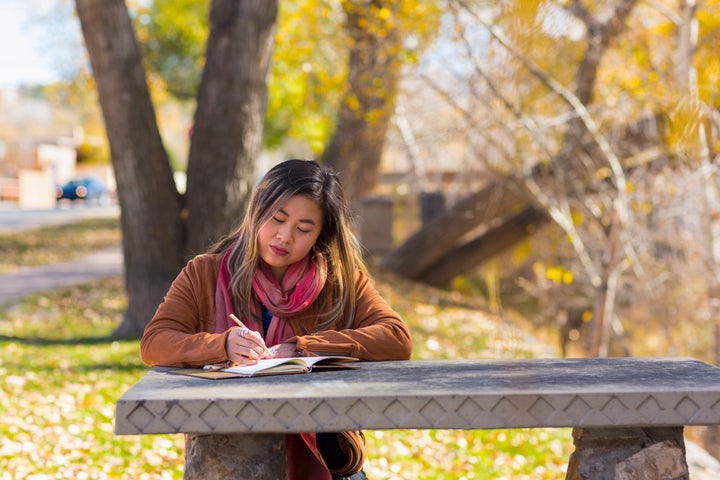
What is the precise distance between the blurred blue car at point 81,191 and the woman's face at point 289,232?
30899 millimetres

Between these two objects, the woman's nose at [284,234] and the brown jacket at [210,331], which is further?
the woman's nose at [284,234]

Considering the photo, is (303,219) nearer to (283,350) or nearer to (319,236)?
(319,236)

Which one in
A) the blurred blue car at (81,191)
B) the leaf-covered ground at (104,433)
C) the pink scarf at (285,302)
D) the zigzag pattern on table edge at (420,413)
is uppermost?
the blurred blue car at (81,191)

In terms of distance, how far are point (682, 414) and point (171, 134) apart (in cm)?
5900

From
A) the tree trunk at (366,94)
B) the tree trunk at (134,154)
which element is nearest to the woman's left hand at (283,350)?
the tree trunk at (134,154)

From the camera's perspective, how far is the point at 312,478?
9.87 feet

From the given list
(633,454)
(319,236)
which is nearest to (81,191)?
(319,236)

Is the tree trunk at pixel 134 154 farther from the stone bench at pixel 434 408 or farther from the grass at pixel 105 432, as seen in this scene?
the stone bench at pixel 434 408

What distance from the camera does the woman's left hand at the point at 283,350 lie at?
300 centimetres

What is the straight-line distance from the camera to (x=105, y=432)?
229 inches

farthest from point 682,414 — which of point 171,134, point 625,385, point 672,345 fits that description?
point 171,134

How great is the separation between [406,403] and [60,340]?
6776mm

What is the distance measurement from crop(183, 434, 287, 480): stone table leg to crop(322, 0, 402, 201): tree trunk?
6699mm

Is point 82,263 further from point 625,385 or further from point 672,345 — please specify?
point 625,385
